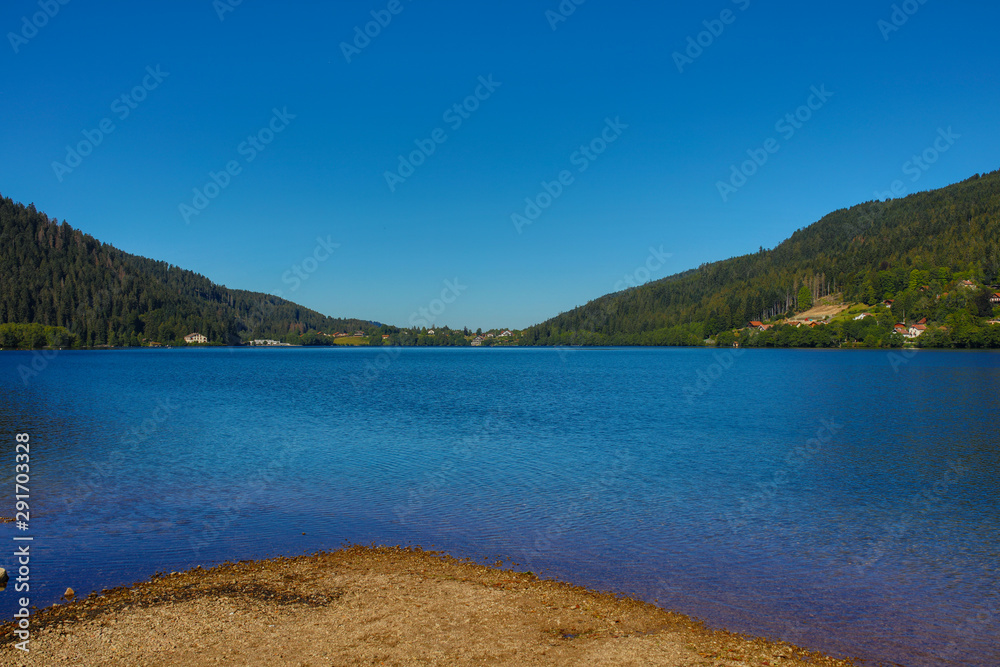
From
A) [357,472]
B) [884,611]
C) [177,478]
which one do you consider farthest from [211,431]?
[884,611]

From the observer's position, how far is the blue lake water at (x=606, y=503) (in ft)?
38.8

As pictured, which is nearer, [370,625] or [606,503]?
[370,625]

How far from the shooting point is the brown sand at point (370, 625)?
8820 mm

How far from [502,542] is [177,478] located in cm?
1471

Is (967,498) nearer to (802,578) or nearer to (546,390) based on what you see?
(802,578)

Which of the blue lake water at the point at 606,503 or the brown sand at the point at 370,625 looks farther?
the blue lake water at the point at 606,503

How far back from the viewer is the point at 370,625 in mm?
9922

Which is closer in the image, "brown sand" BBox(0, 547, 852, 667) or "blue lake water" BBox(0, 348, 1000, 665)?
"brown sand" BBox(0, 547, 852, 667)

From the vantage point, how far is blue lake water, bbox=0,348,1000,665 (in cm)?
1181

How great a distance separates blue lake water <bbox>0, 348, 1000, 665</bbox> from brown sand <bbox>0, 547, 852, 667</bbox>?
48.1 inches

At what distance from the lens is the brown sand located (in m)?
8.82

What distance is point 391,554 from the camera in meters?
13.9

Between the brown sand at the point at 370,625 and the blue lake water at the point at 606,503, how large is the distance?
4.01ft

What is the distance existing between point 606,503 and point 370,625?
10645mm
